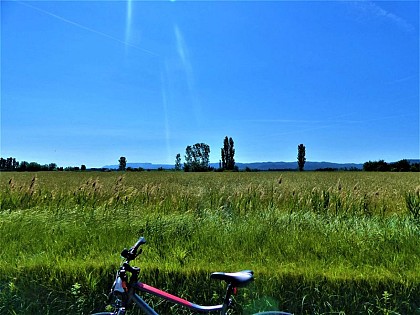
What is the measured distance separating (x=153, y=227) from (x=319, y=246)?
2.45 m

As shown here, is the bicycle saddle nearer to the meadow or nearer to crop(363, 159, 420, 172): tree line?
the meadow

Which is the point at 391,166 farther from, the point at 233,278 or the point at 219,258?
the point at 233,278

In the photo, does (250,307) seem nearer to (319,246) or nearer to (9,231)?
(319,246)

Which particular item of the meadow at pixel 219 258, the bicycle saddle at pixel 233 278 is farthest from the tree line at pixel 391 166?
the bicycle saddle at pixel 233 278

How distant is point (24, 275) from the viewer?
370cm

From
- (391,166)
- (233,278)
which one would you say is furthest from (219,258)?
(391,166)

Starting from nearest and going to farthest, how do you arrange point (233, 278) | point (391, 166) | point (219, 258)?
point (233, 278)
point (219, 258)
point (391, 166)

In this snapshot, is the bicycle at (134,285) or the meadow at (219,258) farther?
the meadow at (219,258)

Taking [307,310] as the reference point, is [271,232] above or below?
above

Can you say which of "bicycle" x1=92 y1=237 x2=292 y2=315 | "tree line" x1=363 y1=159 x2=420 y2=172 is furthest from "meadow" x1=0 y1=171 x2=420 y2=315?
"tree line" x1=363 y1=159 x2=420 y2=172

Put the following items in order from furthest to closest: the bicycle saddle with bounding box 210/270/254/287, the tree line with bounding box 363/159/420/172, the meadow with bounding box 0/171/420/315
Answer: the tree line with bounding box 363/159/420/172 < the meadow with bounding box 0/171/420/315 < the bicycle saddle with bounding box 210/270/254/287

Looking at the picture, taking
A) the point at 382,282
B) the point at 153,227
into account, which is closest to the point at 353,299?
the point at 382,282

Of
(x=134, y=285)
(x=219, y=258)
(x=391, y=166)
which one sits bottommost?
(x=219, y=258)

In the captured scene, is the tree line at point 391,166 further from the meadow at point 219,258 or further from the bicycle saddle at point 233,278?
the bicycle saddle at point 233,278
